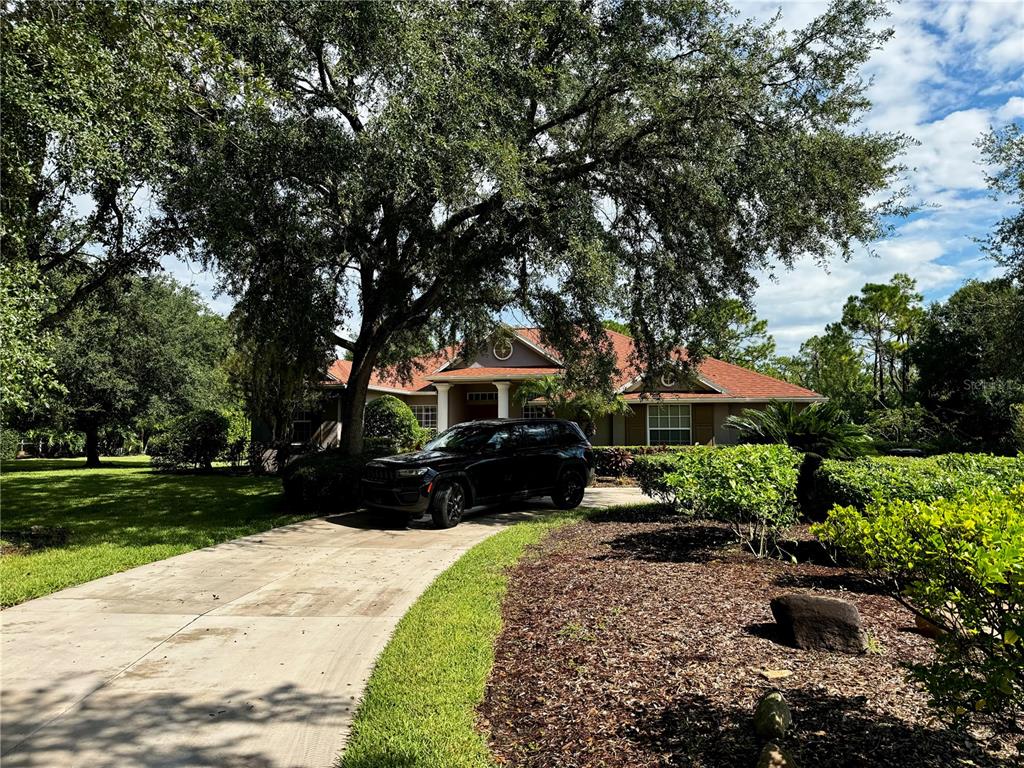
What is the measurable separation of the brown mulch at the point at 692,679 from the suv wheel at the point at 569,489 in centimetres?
637

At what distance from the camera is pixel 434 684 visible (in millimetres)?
4227

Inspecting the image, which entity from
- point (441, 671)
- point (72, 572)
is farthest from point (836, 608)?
point (72, 572)

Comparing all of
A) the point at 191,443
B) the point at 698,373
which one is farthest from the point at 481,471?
the point at 191,443

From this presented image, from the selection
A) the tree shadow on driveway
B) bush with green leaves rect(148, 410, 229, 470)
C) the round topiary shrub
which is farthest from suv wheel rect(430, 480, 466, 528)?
bush with green leaves rect(148, 410, 229, 470)

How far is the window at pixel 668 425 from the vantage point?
88.2 feet

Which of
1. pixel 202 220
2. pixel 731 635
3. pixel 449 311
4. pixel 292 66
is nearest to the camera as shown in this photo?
pixel 731 635

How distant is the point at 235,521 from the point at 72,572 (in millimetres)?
4168

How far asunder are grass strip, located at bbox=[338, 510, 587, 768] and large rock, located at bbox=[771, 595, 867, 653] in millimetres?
2118

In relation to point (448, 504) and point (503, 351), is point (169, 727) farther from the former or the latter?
point (503, 351)

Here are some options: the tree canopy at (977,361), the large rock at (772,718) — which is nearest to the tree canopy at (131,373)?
the large rock at (772,718)

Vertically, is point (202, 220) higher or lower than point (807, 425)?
higher

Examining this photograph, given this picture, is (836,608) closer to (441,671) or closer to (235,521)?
(441,671)

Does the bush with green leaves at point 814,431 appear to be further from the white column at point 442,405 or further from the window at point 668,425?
the white column at point 442,405

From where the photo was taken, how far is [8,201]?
24.1 ft
